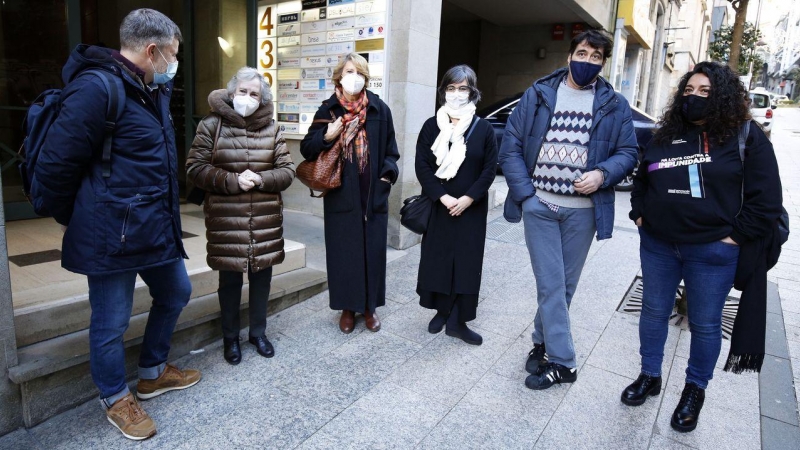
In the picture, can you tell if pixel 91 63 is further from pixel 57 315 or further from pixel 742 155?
pixel 742 155

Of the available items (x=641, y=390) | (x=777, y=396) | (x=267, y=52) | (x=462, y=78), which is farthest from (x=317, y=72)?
(x=777, y=396)

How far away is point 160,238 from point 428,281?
1860 millimetres

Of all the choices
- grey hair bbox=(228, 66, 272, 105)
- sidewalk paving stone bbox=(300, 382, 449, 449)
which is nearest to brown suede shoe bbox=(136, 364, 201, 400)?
sidewalk paving stone bbox=(300, 382, 449, 449)

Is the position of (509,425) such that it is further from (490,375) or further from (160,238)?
(160,238)

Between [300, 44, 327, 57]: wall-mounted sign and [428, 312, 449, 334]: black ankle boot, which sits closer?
[428, 312, 449, 334]: black ankle boot

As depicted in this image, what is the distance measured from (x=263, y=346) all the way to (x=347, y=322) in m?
0.66

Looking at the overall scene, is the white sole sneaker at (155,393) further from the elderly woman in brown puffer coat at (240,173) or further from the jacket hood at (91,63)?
the jacket hood at (91,63)

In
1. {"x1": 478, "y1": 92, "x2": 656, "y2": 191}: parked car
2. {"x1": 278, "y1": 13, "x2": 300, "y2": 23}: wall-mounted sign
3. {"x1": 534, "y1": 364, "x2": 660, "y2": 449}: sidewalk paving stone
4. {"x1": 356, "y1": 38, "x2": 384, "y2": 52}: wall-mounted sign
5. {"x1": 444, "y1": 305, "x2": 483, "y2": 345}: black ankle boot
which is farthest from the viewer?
{"x1": 478, "y1": 92, "x2": 656, "y2": 191}: parked car

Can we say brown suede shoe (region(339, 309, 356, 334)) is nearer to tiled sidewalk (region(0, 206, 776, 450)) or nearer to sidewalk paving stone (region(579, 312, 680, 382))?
tiled sidewalk (region(0, 206, 776, 450))

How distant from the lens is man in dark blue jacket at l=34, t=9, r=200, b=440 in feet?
7.32

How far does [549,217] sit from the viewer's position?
311 cm

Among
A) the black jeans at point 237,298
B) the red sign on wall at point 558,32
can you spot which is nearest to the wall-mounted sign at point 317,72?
the black jeans at point 237,298

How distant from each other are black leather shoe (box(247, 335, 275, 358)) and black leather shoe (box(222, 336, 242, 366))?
13 centimetres

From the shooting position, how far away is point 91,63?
234cm
